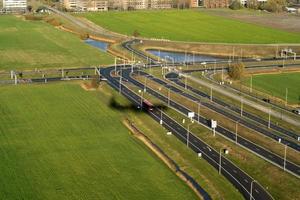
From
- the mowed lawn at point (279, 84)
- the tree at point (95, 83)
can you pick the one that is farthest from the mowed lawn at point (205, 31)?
the tree at point (95, 83)

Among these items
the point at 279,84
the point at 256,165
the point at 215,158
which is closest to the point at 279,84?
the point at 279,84

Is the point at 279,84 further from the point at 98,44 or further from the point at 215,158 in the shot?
the point at 98,44

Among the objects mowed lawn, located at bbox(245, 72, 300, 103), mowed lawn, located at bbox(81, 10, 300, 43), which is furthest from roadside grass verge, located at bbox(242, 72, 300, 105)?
mowed lawn, located at bbox(81, 10, 300, 43)

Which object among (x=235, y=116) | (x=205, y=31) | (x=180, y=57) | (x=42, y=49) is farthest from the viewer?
(x=205, y=31)

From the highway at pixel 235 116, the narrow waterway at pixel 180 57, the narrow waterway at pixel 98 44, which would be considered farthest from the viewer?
the narrow waterway at pixel 98 44

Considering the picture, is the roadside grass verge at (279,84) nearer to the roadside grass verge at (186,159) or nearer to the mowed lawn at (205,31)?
the roadside grass verge at (186,159)

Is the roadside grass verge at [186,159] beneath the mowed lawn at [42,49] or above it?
beneath

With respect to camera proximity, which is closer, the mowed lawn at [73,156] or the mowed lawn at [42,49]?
the mowed lawn at [73,156]
